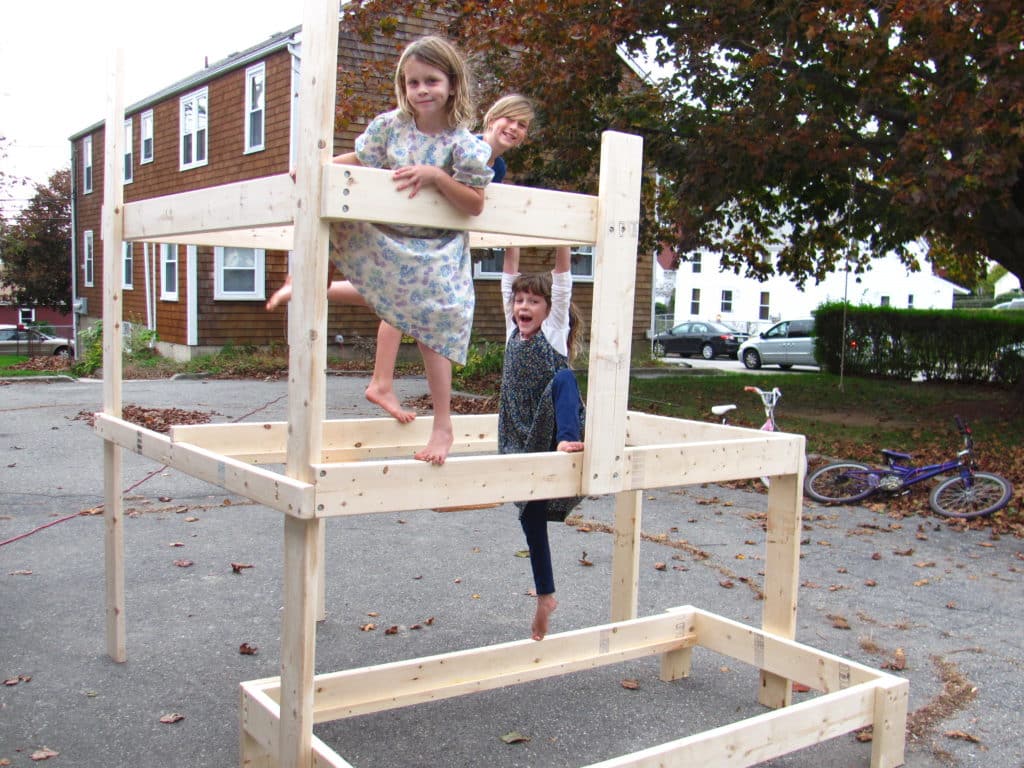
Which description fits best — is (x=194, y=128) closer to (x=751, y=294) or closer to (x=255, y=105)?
(x=255, y=105)

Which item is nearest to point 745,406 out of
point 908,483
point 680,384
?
point 680,384

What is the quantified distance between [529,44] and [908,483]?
6.72 m

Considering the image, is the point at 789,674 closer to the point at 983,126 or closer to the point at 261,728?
the point at 261,728

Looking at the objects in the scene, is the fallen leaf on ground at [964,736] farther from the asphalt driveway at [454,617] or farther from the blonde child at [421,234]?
the blonde child at [421,234]

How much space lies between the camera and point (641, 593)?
5727 mm

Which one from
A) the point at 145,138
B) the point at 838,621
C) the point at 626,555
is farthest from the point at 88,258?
the point at 838,621

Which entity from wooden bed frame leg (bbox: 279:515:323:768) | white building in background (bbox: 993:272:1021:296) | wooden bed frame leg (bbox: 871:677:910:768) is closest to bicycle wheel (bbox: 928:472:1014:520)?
wooden bed frame leg (bbox: 871:677:910:768)

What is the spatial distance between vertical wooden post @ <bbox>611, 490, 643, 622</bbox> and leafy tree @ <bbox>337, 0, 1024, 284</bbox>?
6.04 meters

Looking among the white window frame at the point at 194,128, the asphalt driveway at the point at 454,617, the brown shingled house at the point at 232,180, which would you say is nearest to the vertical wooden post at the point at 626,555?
the asphalt driveway at the point at 454,617

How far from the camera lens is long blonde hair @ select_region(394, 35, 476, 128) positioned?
3.04 meters

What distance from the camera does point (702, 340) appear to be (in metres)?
33.7

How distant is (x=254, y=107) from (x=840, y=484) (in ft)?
52.2

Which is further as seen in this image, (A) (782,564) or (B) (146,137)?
(B) (146,137)

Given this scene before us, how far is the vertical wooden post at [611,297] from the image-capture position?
124 inches
